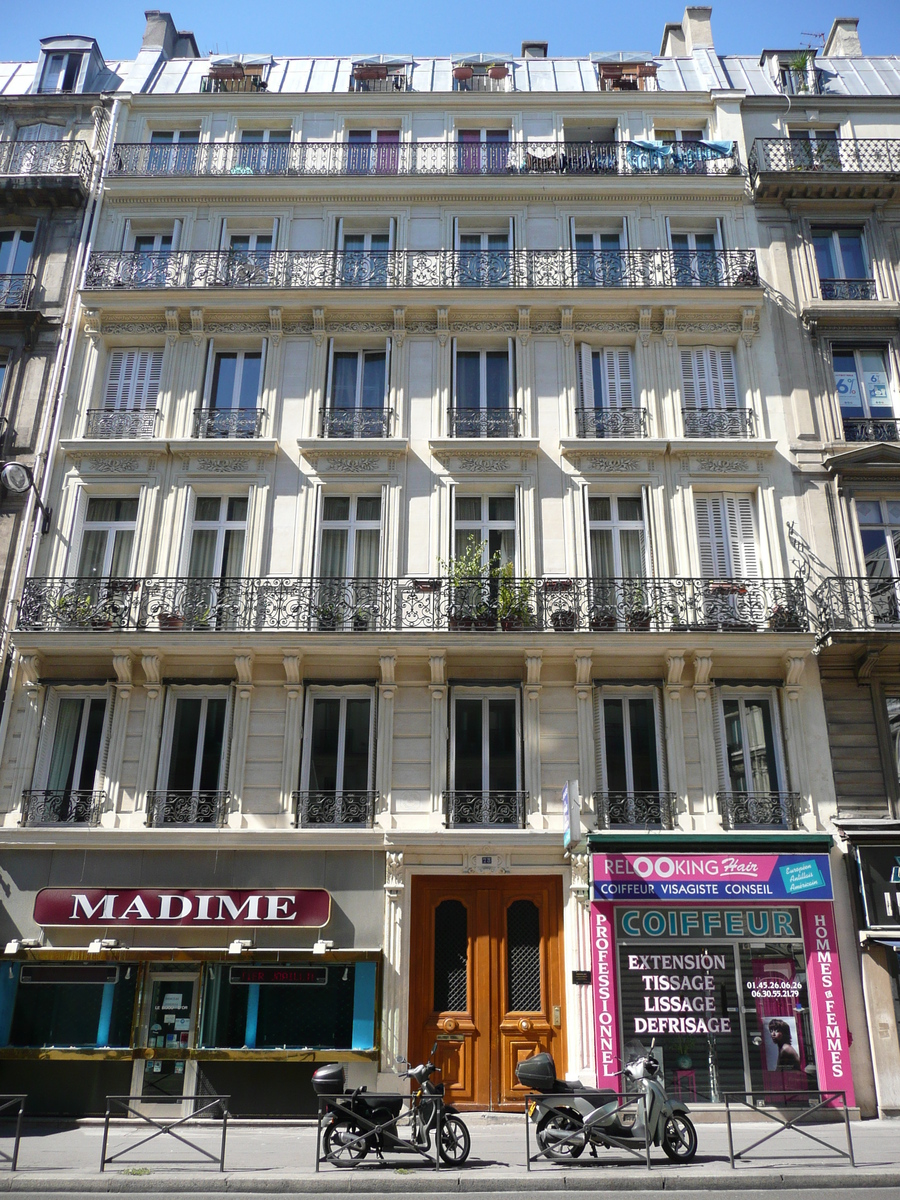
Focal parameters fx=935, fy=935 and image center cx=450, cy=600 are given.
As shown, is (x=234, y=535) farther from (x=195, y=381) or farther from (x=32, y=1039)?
(x=32, y=1039)

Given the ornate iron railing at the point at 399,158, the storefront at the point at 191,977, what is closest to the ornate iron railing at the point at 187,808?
the storefront at the point at 191,977

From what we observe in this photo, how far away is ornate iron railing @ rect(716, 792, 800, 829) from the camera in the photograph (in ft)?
47.5

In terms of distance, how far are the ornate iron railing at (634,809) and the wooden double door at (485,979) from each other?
1277 millimetres

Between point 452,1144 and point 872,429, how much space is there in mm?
13632

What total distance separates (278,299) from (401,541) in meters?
5.54

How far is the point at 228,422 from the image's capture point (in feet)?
56.6

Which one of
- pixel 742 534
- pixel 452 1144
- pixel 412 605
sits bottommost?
pixel 452 1144

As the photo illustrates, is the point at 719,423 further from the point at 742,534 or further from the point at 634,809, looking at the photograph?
the point at 634,809

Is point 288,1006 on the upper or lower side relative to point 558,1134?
upper

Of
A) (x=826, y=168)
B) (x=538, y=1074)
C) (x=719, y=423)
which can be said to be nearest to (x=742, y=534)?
(x=719, y=423)

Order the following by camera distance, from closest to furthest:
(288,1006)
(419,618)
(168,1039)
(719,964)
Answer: (168,1039)
(288,1006)
(719,964)
(419,618)

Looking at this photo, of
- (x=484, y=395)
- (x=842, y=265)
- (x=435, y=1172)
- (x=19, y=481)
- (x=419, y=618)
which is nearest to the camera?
(x=435, y=1172)

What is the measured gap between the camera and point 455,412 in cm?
1716

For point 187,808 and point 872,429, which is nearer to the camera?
point 187,808
